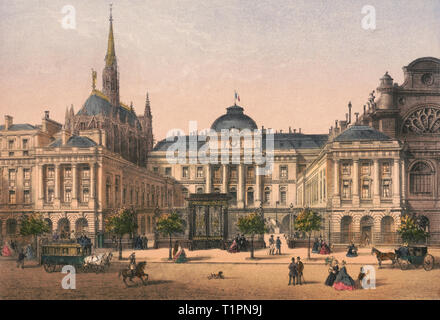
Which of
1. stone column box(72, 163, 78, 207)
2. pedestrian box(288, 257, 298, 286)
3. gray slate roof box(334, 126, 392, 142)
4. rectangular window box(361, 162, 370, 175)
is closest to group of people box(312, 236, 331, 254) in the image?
rectangular window box(361, 162, 370, 175)

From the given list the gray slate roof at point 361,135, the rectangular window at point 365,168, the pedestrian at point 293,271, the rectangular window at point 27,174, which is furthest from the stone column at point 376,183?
the rectangular window at point 27,174

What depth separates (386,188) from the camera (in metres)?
37.7

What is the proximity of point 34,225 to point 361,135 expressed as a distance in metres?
24.7

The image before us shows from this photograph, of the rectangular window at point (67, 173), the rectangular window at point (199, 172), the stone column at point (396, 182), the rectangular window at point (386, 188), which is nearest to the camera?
the rectangular window at point (67, 173)

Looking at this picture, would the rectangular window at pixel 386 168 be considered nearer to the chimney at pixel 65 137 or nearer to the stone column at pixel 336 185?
the stone column at pixel 336 185

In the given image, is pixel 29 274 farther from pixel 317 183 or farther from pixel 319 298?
pixel 317 183

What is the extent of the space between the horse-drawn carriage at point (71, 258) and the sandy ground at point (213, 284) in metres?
0.50

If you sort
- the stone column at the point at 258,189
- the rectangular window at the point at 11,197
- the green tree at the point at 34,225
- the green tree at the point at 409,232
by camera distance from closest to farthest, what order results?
the green tree at the point at 409,232 < the green tree at the point at 34,225 < the rectangular window at the point at 11,197 < the stone column at the point at 258,189

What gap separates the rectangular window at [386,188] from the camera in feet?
123

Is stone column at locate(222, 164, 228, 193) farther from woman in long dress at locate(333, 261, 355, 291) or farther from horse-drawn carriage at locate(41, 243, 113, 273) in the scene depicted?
woman in long dress at locate(333, 261, 355, 291)

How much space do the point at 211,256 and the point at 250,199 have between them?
102ft

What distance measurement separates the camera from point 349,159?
3828 centimetres

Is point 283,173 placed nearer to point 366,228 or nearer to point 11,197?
point 366,228
